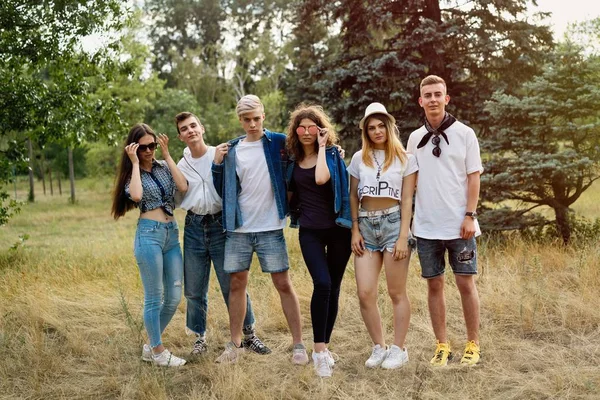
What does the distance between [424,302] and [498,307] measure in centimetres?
75

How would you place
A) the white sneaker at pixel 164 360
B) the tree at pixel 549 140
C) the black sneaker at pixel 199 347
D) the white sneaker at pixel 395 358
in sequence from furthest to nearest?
the tree at pixel 549 140 → the black sneaker at pixel 199 347 → the white sneaker at pixel 164 360 → the white sneaker at pixel 395 358

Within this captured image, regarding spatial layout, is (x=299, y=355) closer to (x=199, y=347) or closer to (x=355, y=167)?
(x=199, y=347)

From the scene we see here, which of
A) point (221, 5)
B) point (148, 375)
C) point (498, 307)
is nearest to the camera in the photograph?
point (148, 375)

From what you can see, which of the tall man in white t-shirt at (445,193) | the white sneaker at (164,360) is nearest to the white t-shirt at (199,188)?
the white sneaker at (164,360)

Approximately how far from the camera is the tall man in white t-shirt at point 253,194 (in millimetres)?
4422

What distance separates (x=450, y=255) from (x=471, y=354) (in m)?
0.79

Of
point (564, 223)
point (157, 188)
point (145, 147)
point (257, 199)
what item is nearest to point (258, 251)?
point (257, 199)

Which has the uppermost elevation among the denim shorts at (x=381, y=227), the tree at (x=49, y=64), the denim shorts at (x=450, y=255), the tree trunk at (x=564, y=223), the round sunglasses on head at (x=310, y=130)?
the tree at (x=49, y=64)

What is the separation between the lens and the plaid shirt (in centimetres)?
448

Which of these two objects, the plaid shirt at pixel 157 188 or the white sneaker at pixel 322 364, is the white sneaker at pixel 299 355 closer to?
the white sneaker at pixel 322 364

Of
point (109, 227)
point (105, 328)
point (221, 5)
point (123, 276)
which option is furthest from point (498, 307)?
point (221, 5)

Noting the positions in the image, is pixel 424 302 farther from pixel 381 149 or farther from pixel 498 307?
pixel 381 149

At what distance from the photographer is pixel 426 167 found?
167 inches

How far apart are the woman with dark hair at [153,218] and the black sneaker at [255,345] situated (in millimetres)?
621
